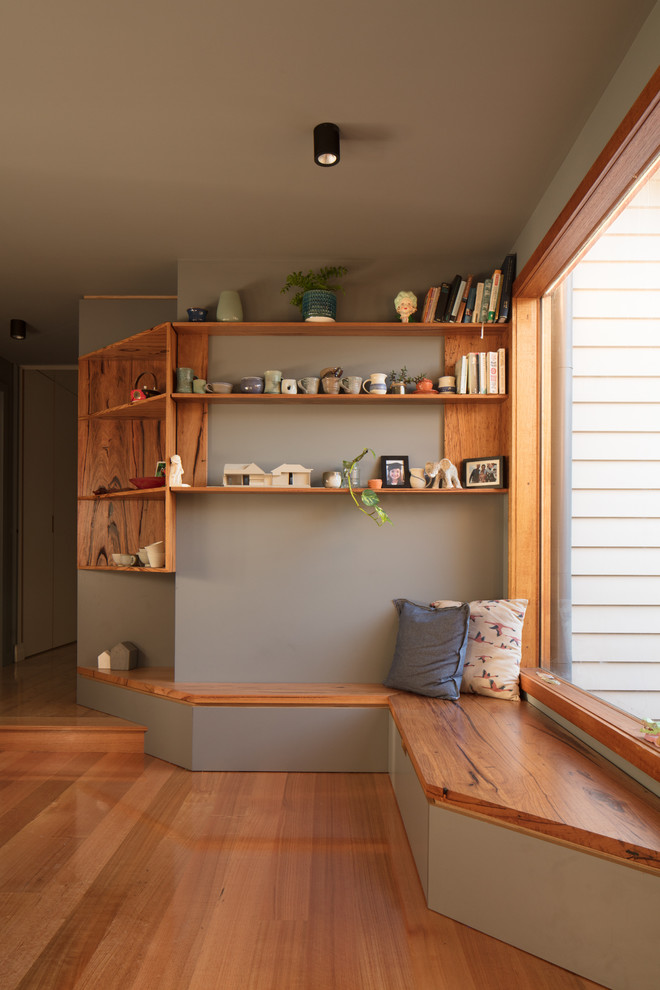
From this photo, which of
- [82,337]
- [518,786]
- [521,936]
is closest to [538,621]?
[518,786]

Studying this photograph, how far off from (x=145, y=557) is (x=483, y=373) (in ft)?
7.18

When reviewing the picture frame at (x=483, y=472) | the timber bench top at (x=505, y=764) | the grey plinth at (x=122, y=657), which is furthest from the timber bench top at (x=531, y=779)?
the grey plinth at (x=122, y=657)

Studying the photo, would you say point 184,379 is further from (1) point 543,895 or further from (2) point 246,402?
(1) point 543,895

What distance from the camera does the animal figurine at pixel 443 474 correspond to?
12.3 feet

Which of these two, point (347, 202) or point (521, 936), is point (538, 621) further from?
point (347, 202)

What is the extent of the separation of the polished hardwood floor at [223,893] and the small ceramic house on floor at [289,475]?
1497 millimetres

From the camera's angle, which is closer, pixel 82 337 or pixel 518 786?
pixel 518 786

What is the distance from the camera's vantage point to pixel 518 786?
227 cm

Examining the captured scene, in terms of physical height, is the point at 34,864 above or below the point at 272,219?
below

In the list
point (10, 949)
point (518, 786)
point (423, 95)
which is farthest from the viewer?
point (423, 95)

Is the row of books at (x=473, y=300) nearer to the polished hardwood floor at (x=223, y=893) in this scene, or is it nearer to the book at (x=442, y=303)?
the book at (x=442, y=303)

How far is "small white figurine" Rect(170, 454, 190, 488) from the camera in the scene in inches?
148

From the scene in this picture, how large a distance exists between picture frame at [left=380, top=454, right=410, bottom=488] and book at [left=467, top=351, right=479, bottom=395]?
0.50 metres

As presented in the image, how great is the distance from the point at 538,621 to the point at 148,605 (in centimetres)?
238
